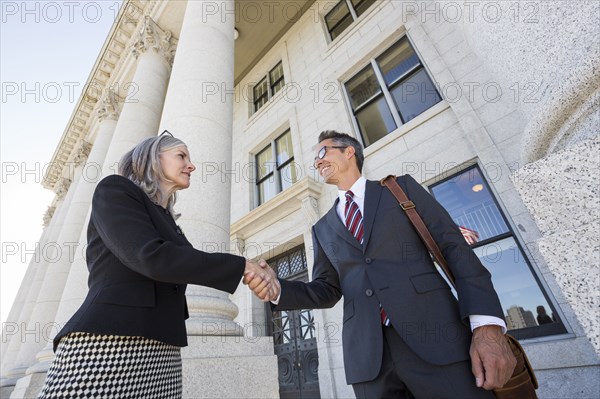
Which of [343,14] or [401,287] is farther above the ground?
[343,14]

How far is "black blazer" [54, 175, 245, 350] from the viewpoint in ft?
4.42

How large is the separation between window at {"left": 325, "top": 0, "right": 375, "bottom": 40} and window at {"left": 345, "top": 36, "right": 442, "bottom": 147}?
8.33 feet

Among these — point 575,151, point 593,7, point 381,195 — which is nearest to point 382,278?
point 381,195

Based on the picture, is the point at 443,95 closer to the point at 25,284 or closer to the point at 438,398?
the point at 438,398

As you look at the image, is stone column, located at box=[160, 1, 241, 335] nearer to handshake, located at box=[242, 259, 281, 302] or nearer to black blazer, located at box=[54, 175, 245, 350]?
handshake, located at box=[242, 259, 281, 302]

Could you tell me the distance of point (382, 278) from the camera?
1710 mm

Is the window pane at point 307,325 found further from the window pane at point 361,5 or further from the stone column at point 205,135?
the window pane at point 361,5

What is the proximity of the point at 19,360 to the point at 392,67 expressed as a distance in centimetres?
1293

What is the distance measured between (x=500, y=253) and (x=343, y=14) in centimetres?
928

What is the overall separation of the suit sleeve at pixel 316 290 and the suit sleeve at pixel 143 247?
0.51 metres

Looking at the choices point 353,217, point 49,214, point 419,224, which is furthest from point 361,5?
point 49,214

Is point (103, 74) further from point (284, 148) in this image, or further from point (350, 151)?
point (350, 151)

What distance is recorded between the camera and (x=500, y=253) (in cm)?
528

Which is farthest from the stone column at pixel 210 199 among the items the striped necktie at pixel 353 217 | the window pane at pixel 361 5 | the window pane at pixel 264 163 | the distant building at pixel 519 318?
the window pane at pixel 361 5
